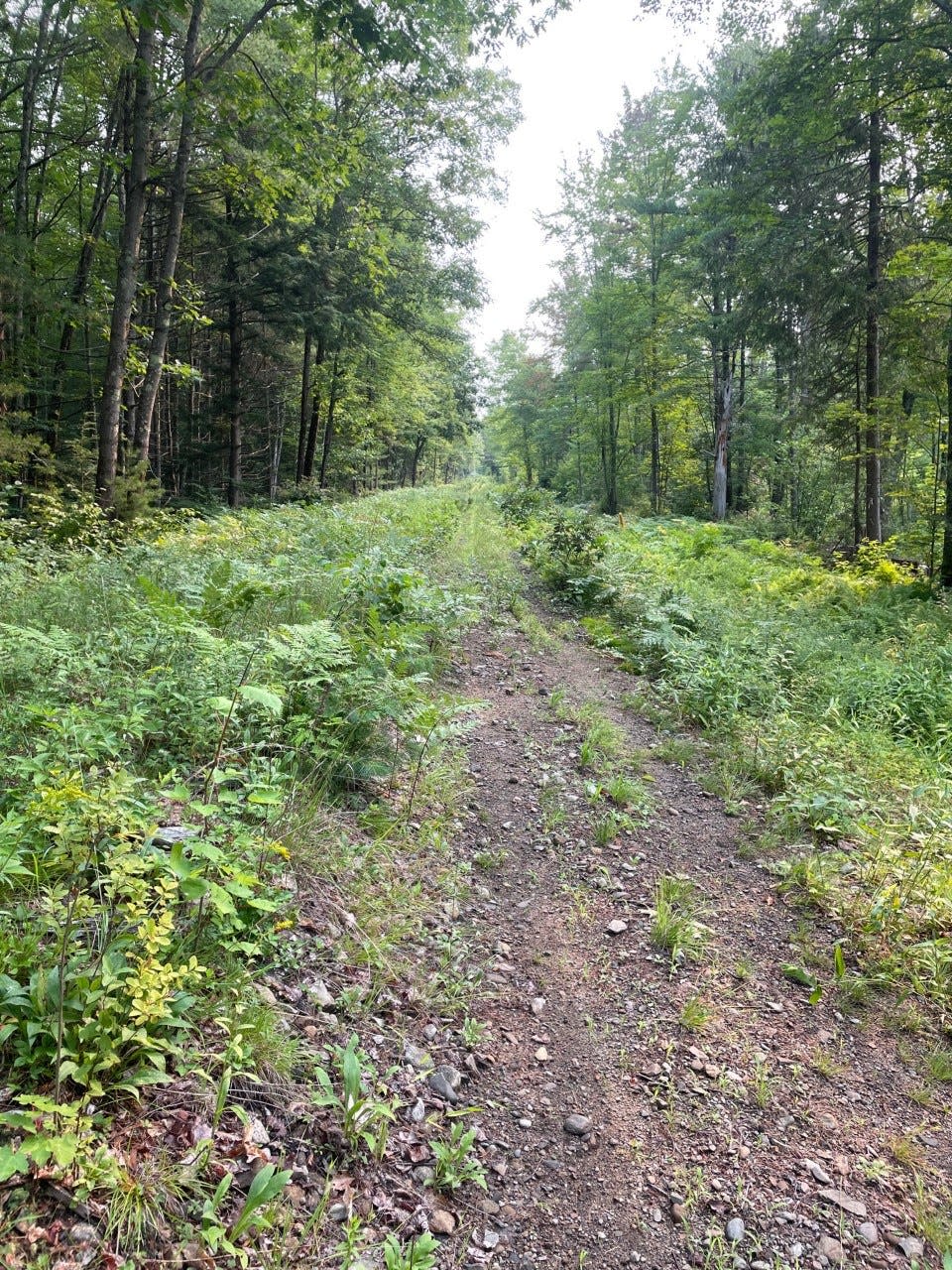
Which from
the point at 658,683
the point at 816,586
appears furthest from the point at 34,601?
the point at 816,586

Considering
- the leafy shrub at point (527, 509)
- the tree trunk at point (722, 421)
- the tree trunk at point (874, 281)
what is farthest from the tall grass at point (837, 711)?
the tree trunk at point (722, 421)

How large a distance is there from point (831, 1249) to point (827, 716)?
437 cm

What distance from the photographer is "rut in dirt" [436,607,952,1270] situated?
1.94 m

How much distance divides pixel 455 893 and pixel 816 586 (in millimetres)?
9657

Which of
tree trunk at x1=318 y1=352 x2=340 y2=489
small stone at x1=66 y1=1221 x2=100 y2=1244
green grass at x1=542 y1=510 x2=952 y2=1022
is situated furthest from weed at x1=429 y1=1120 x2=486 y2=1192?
tree trunk at x1=318 y1=352 x2=340 y2=489

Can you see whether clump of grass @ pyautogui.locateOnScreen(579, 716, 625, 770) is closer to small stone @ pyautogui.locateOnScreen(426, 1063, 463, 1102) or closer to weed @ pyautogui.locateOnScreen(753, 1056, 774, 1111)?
weed @ pyautogui.locateOnScreen(753, 1056, 774, 1111)

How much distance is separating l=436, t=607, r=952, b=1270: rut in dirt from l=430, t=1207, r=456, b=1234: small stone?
0.03m

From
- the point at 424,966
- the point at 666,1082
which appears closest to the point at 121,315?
the point at 424,966

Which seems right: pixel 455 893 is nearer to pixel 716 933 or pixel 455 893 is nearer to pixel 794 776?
pixel 716 933

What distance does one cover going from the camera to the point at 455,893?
332cm

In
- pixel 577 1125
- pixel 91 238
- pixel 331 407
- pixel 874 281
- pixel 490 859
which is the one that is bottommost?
pixel 577 1125

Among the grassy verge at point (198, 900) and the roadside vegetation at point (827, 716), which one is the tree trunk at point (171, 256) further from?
the roadside vegetation at point (827, 716)

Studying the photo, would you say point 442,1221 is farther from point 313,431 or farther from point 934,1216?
point 313,431

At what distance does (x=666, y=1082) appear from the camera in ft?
8.04
